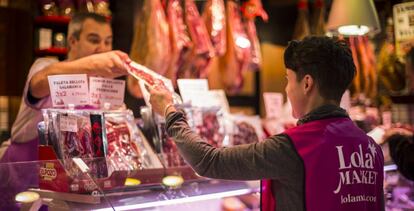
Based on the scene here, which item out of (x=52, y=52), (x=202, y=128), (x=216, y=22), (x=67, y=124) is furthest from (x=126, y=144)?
(x=52, y=52)

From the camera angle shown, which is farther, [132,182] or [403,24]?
[403,24]

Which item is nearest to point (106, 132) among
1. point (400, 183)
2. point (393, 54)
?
point (400, 183)

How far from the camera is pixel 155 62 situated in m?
4.02

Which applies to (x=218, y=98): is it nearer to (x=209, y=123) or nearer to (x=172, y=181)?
(x=209, y=123)

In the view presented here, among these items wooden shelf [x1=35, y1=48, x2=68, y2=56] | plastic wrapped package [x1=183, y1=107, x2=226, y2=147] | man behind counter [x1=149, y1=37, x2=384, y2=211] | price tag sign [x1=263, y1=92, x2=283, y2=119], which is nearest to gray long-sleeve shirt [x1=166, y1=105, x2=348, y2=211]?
man behind counter [x1=149, y1=37, x2=384, y2=211]

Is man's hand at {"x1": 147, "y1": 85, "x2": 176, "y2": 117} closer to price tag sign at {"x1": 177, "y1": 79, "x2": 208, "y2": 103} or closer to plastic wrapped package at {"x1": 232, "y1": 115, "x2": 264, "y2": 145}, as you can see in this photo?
price tag sign at {"x1": 177, "y1": 79, "x2": 208, "y2": 103}

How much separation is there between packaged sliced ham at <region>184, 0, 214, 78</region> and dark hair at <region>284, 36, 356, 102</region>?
257cm

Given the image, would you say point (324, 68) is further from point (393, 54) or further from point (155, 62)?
point (393, 54)

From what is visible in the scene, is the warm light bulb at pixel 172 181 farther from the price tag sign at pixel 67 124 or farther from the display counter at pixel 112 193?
the price tag sign at pixel 67 124

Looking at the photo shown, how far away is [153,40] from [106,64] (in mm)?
1751

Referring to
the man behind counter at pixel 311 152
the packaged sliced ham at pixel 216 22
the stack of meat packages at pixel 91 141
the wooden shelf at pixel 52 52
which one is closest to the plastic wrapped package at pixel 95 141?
the stack of meat packages at pixel 91 141

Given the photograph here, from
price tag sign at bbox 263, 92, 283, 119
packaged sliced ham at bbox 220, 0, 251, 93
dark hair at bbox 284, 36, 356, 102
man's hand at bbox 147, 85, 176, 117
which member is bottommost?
price tag sign at bbox 263, 92, 283, 119

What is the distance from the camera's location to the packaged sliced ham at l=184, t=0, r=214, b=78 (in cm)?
434

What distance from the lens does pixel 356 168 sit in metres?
1.76
